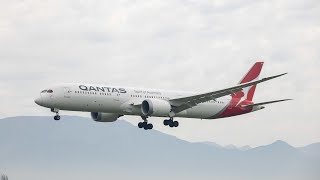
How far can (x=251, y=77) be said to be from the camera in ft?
337

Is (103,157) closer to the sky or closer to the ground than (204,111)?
closer to the sky

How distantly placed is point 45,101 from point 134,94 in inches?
463

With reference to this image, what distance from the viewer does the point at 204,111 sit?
95500 mm

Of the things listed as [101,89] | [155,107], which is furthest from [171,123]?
[101,89]

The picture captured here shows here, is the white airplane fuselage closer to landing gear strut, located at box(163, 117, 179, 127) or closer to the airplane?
the airplane

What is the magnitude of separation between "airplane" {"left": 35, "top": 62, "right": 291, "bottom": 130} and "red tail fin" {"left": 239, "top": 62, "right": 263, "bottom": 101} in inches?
7.9

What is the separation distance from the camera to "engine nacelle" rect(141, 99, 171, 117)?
87125 millimetres

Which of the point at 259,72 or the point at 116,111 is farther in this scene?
the point at 259,72

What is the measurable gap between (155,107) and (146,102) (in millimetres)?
1318

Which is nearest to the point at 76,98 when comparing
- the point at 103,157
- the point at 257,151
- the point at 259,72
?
the point at 259,72

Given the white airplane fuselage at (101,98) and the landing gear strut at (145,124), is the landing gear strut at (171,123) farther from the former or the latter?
the landing gear strut at (145,124)

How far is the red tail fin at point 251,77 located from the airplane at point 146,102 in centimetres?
20

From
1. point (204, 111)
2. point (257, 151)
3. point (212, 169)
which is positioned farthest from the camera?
point (257, 151)

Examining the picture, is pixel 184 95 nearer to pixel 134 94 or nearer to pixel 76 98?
pixel 134 94
